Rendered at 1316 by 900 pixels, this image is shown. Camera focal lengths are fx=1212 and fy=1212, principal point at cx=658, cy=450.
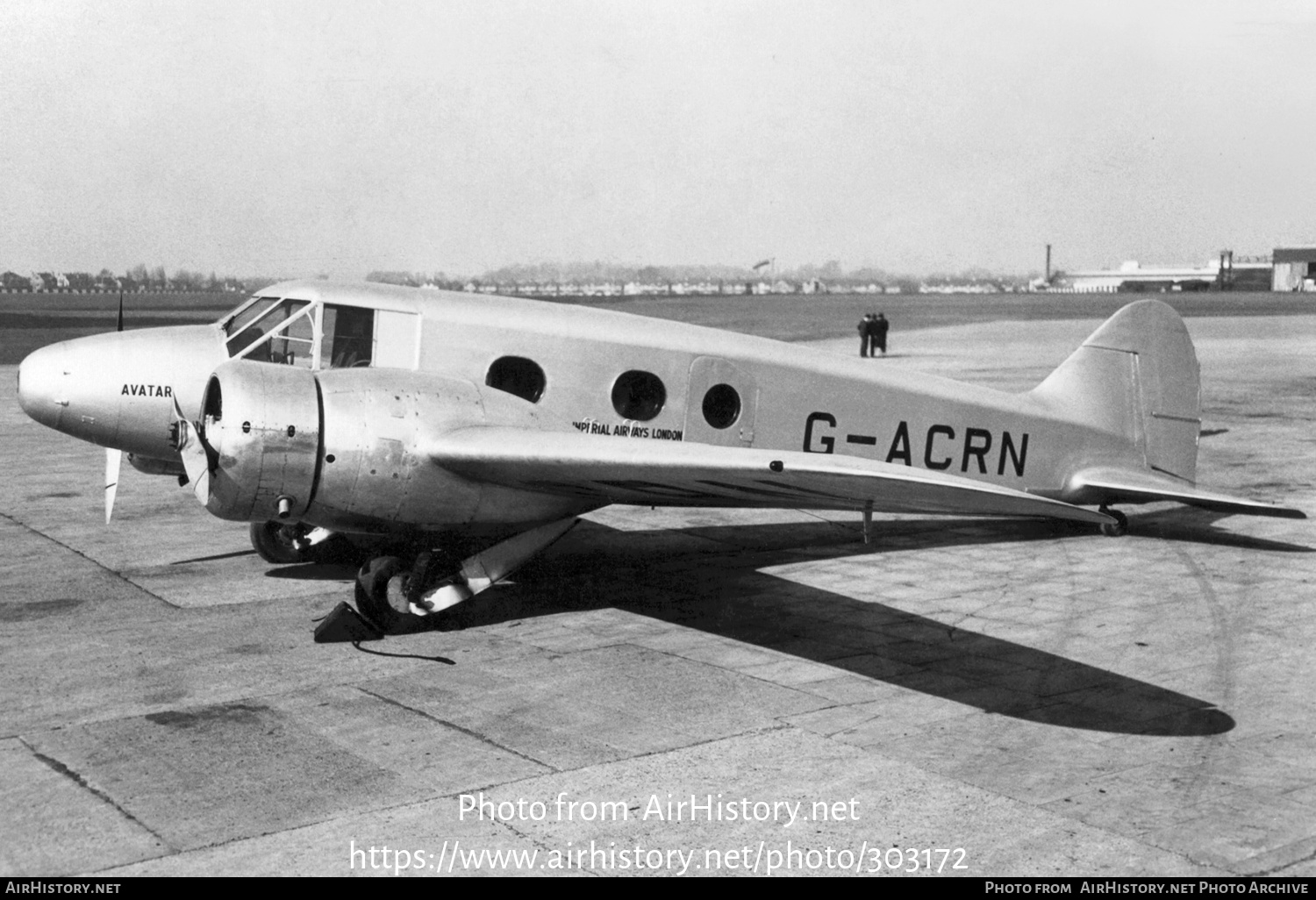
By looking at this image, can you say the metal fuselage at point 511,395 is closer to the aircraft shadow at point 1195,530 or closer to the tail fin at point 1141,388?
the tail fin at point 1141,388

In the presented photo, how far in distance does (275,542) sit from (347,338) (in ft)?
7.93

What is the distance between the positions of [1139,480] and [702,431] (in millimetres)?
5388

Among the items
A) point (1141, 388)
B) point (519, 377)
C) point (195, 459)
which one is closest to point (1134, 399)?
point (1141, 388)

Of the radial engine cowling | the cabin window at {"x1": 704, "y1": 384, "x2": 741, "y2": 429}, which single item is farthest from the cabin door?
the radial engine cowling

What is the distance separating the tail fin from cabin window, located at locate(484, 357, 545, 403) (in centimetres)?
605

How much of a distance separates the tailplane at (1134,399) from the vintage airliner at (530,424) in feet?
0.09

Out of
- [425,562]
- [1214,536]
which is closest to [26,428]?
[425,562]

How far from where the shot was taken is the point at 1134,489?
44.0ft

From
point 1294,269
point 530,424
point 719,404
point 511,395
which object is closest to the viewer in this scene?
point 530,424

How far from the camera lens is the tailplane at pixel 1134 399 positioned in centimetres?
1375

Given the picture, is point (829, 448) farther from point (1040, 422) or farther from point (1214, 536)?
point (1214, 536)

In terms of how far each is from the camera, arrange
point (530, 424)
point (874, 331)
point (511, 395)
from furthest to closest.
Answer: point (874, 331) → point (511, 395) → point (530, 424)

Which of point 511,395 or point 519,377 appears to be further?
point 519,377

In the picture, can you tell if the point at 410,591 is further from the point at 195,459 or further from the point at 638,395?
the point at 638,395
